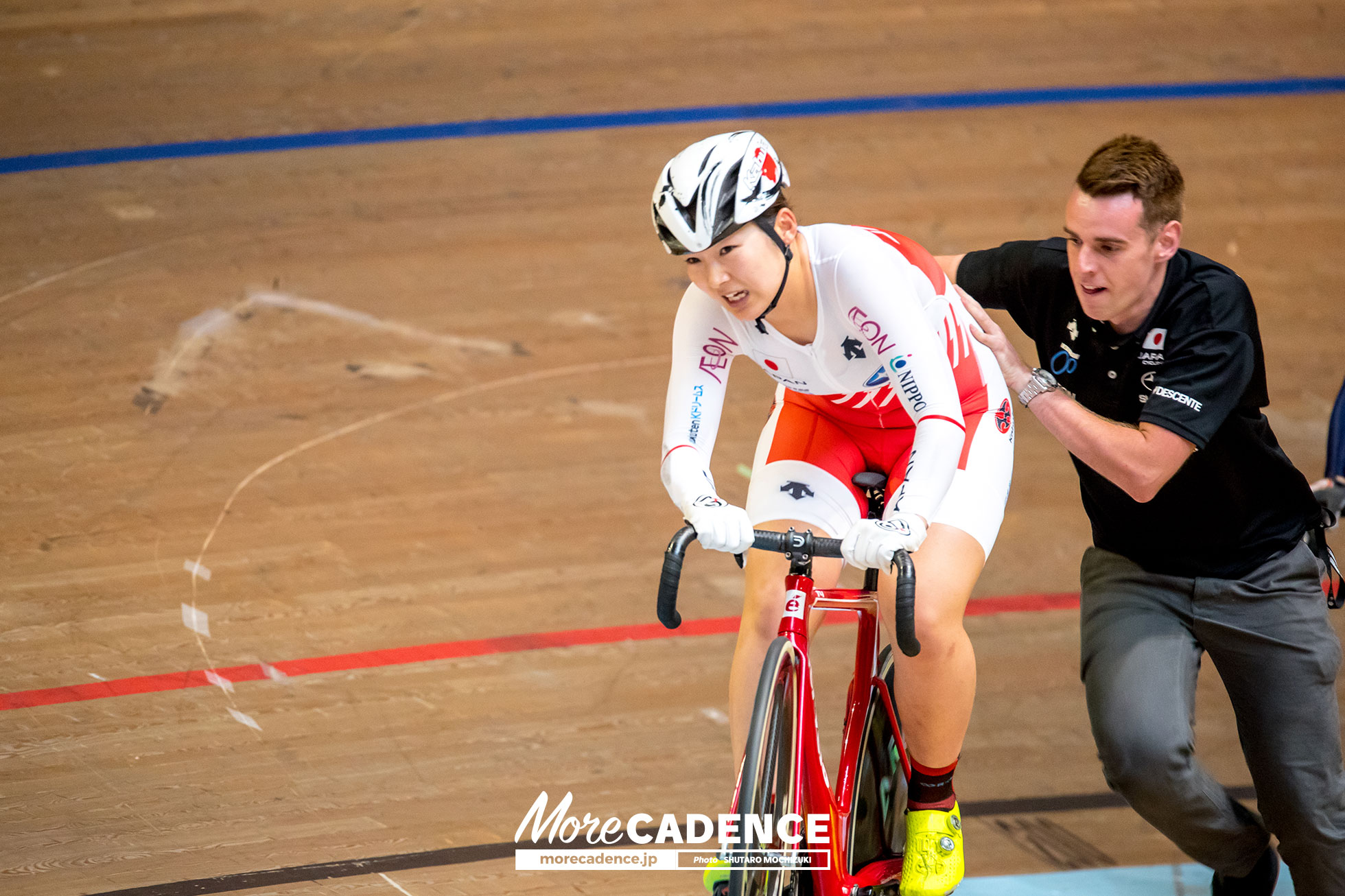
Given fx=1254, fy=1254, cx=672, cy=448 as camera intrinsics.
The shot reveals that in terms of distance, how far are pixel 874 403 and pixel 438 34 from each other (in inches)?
170

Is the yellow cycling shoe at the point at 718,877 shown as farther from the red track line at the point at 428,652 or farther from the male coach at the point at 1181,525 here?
the red track line at the point at 428,652

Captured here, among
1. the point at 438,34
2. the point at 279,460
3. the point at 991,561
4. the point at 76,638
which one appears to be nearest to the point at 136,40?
the point at 438,34

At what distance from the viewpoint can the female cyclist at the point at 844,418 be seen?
7.04 feet

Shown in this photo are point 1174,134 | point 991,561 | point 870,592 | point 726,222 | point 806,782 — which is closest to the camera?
point 726,222

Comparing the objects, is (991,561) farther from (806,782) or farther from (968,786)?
(806,782)

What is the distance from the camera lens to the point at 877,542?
2.03 meters

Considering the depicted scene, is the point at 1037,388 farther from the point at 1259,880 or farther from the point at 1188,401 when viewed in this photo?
the point at 1259,880

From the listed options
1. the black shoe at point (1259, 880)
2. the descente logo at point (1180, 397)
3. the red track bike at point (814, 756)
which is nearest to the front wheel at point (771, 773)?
the red track bike at point (814, 756)

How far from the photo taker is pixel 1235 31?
6.17 m

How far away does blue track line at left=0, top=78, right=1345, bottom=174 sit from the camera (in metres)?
5.29

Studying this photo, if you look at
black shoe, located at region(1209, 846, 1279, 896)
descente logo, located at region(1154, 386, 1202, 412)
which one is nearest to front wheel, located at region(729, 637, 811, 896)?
descente logo, located at region(1154, 386, 1202, 412)

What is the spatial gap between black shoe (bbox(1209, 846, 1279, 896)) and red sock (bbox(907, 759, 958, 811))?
1.99 feet

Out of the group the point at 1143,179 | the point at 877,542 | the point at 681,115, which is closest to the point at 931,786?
the point at 877,542

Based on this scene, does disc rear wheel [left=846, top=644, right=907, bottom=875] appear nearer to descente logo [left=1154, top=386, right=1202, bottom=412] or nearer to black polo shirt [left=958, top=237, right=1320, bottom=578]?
black polo shirt [left=958, top=237, right=1320, bottom=578]
